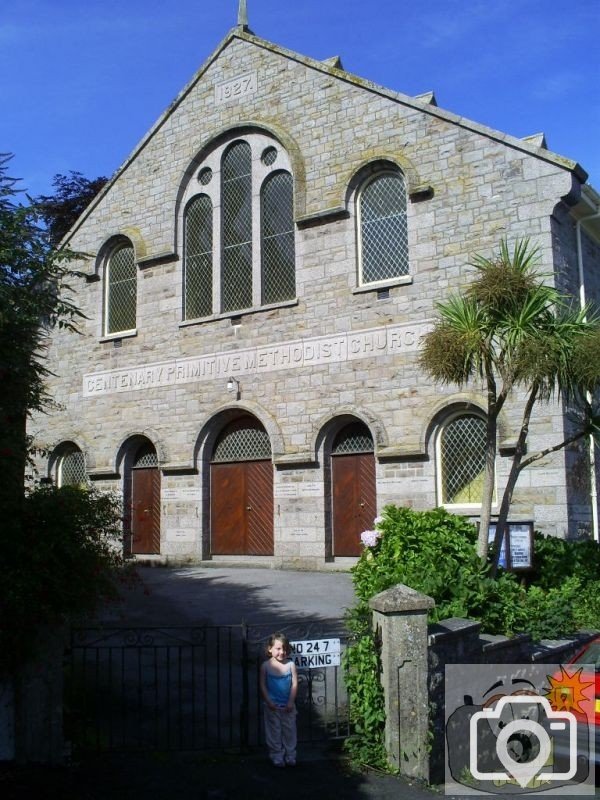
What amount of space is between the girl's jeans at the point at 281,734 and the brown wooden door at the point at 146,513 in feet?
43.8

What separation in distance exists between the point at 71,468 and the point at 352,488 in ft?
28.4

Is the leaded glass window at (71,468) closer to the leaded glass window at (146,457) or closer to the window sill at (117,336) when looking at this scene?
the leaded glass window at (146,457)

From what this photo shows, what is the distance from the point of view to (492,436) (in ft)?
36.3

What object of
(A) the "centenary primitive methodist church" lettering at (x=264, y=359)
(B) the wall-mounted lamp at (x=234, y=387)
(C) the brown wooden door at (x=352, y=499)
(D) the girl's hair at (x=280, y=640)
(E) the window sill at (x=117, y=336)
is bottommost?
(D) the girl's hair at (x=280, y=640)

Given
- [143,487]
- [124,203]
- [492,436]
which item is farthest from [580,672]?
[124,203]

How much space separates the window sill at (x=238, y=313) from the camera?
18.5 m

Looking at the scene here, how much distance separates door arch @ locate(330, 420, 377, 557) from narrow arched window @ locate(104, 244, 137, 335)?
6975 mm

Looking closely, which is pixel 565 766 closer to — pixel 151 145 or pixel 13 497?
pixel 13 497

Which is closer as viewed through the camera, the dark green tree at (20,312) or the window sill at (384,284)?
the dark green tree at (20,312)

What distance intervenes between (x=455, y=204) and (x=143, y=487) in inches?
396

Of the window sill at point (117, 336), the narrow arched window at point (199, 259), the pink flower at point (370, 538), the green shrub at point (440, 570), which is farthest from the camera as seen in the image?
the window sill at point (117, 336)

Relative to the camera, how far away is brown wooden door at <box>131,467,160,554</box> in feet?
67.9

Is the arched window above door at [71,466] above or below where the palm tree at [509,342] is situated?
below

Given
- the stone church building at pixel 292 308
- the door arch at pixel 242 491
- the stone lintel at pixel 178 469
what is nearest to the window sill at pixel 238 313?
the stone church building at pixel 292 308
